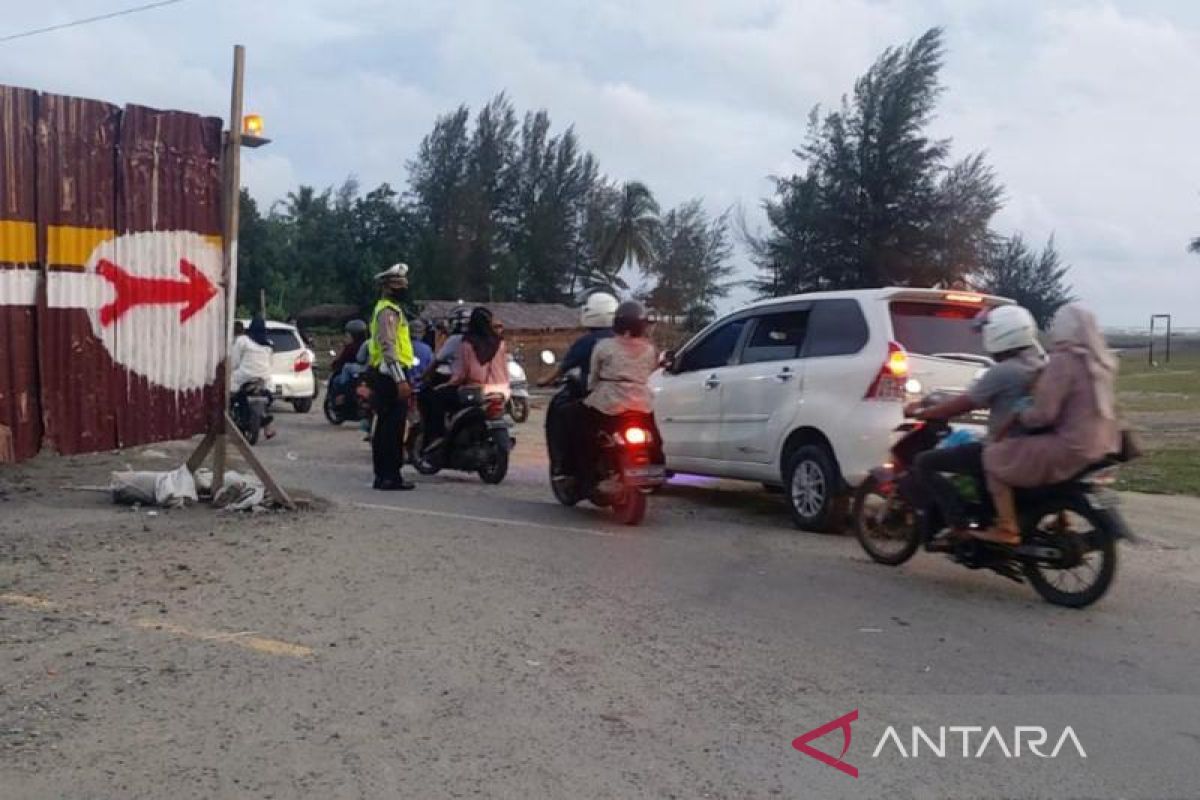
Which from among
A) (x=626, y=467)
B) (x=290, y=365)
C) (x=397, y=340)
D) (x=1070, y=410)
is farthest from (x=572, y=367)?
(x=290, y=365)

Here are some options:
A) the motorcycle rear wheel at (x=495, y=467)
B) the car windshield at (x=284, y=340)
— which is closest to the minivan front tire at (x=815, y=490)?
the motorcycle rear wheel at (x=495, y=467)

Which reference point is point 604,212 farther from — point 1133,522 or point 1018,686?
point 1018,686

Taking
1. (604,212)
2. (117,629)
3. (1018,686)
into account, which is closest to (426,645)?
(117,629)

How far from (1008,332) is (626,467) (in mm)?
3090

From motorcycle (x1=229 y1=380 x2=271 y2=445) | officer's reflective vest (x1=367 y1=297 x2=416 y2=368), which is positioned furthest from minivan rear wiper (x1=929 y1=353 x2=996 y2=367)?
motorcycle (x1=229 y1=380 x2=271 y2=445)

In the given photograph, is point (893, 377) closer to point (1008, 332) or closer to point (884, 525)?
point (884, 525)

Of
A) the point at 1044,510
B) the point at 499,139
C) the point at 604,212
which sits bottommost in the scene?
the point at 1044,510

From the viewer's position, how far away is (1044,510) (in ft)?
21.3

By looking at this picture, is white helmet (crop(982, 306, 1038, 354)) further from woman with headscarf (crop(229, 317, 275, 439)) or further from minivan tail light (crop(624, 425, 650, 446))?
woman with headscarf (crop(229, 317, 275, 439))

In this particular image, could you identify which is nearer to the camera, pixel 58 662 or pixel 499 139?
pixel 58 662

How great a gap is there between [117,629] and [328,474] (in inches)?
Answer: 244

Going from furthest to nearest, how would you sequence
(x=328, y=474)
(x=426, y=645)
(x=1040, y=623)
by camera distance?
1. (x=328, y=474)
2. (x=1040, y=623)
3. (x=426, y=645)

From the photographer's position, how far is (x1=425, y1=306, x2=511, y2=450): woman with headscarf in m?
11.1

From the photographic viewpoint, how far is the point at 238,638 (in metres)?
5.36
